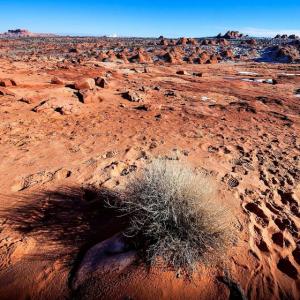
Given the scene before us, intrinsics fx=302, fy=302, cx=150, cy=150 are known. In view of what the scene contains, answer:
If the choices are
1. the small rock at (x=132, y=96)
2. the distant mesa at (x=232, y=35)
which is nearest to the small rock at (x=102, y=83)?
the small rock at (x=132, y=96)

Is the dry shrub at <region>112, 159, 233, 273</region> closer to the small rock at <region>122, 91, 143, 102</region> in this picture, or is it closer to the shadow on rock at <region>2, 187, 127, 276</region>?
the shadow on rock at <region>2, 187, 127, 276</region>

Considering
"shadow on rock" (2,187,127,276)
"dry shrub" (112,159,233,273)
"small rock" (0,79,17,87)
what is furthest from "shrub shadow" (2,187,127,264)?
"small rock" (0,79,17,87)

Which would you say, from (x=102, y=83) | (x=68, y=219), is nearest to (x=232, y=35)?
(x=102, y=83)

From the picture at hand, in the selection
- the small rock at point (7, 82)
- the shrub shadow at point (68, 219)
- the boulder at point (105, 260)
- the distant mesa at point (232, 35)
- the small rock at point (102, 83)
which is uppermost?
the boulder at point (105, 260)

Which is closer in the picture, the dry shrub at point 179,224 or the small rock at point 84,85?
the dry shrub at point 179,224

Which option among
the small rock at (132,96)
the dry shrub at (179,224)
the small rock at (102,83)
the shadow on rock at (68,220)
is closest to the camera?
the dry shrub at (179,224)

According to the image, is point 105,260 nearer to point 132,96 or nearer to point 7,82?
point 132,96

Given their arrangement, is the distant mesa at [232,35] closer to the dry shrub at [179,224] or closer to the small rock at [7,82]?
the small rock at [7,82]

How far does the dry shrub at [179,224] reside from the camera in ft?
10.2

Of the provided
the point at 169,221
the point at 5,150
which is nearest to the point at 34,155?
the point at 5,150

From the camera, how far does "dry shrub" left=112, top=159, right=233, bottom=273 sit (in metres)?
3.10

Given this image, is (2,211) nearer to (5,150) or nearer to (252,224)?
(5,150)

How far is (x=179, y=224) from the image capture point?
3.19 m

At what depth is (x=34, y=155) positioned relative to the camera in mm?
5543
